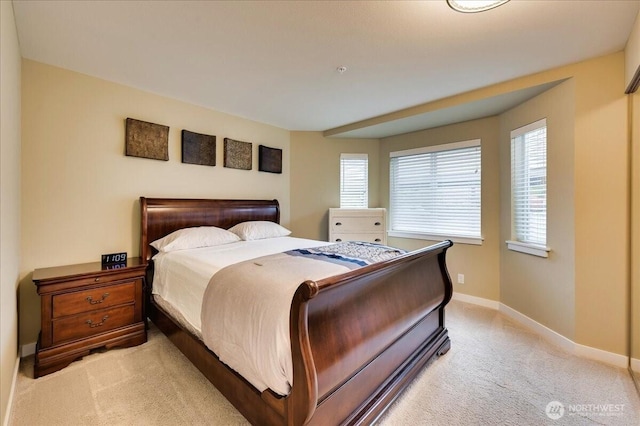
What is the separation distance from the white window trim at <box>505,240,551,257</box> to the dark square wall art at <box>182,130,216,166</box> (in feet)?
12.2

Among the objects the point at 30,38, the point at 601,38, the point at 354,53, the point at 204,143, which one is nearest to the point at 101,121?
the point at 30,38

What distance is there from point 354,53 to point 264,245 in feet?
6.35

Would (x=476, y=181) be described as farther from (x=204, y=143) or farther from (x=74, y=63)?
(x=74, y=63)

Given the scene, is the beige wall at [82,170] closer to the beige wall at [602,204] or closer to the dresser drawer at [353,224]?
the dresser drawer at [353,224]

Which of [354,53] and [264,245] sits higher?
[354,53]

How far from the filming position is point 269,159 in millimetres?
4066

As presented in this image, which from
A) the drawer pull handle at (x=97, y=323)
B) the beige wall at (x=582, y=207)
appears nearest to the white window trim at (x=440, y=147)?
the beige wall at (x=582, y=207)

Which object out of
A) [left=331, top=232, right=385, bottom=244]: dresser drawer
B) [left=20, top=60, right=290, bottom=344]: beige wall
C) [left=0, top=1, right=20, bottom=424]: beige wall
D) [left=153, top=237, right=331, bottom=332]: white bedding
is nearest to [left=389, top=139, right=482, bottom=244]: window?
[left=331, top=232, right=385, bottom=244]: dresser drawer

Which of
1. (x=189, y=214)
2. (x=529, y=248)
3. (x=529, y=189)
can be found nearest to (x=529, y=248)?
(x=529, y=248)

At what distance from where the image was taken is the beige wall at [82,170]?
227 centimetres

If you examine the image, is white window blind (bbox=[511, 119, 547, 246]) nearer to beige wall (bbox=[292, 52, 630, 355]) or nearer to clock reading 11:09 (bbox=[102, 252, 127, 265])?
beige wall (bbox=[292, 52, 630, 355])

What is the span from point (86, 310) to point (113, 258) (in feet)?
1.64

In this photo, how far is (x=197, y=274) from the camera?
1.96 metres

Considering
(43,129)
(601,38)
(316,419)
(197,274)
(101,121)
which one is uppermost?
(601,38)
